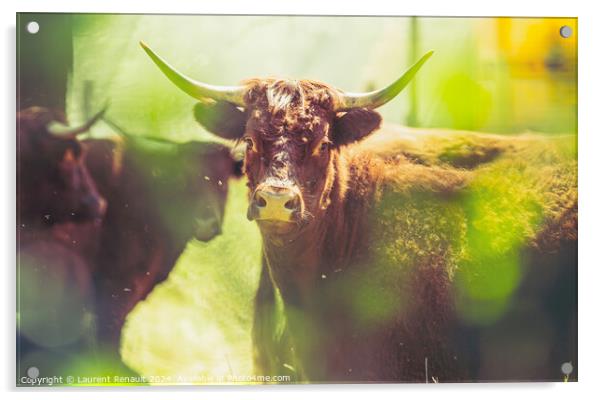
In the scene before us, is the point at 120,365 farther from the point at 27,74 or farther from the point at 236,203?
the point at 27,74

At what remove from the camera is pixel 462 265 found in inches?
201

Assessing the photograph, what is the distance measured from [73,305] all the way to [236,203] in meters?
1.21

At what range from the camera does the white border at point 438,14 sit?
5.01 metres

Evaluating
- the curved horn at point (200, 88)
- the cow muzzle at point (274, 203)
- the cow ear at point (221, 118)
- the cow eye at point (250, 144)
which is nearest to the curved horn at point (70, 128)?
the curved horn at point (200, 88)

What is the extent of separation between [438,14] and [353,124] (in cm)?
96

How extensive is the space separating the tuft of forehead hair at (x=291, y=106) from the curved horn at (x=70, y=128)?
993 millimetres

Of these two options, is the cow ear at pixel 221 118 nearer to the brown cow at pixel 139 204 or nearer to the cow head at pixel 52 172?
the brown cow at pixel 139 204

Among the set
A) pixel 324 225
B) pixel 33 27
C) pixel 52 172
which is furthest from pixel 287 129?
pixel 33 27

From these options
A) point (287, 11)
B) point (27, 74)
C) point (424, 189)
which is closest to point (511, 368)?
point (424, 189)

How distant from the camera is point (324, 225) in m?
4.94

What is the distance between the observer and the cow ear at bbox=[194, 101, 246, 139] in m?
4.91

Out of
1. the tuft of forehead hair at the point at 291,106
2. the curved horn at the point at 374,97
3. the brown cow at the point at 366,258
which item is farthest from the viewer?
the brown cow at the point at 366,258

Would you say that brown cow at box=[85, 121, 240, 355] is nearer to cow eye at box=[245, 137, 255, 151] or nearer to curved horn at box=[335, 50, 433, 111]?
cow eye at box=[245, 137, 255, 151]
